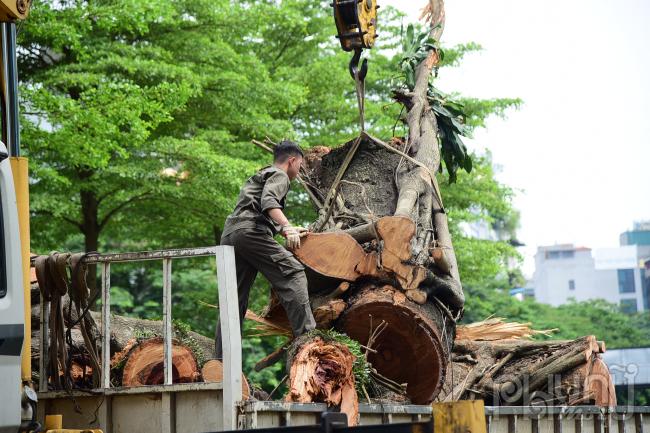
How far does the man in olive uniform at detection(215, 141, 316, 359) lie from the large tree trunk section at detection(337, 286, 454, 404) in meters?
0.66

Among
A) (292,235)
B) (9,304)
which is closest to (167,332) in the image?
(9,304)

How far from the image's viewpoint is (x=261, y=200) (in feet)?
21.0

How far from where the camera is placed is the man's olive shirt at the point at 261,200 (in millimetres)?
6402

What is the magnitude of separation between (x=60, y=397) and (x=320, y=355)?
1.50 metres

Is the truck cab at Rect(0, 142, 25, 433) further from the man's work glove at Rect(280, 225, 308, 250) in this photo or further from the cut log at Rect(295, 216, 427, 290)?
the cut log at Rect(295, 216, 427, 290)

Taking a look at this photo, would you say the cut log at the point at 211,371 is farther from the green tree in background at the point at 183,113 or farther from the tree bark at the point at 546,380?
the green tree in background at the point at 183,113

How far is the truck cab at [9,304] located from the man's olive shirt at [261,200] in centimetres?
224

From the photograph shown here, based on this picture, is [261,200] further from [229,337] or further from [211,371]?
[229,337]

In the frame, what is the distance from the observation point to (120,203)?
1747cm

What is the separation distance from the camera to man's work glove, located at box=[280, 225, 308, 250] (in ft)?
21.4

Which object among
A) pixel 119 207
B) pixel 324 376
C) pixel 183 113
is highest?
pixel 183 113

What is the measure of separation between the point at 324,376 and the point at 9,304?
2.13 metres

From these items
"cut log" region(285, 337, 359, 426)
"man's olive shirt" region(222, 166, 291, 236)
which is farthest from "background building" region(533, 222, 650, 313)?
"cut log" region(285, 337, 359, 426)

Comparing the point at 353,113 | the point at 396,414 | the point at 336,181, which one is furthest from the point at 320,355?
the point at 353,113
